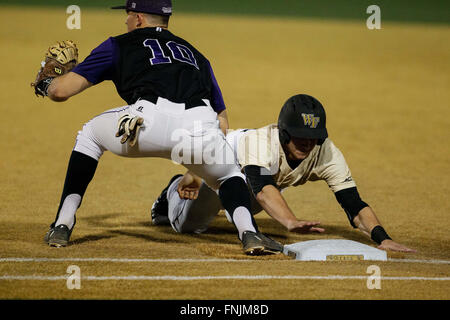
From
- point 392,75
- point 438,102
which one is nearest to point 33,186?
point 438,102

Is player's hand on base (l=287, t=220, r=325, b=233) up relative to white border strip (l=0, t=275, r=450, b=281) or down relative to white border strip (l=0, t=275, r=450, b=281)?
up

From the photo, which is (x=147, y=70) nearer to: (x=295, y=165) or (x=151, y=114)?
(x=151, y=114)

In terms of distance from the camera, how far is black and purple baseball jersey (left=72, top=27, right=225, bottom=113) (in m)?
5.27

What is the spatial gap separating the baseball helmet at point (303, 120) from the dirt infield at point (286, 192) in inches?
34.9

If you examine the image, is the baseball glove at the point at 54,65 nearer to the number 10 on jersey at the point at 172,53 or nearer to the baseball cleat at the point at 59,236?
the number 10 on jersey at the point at 172,53

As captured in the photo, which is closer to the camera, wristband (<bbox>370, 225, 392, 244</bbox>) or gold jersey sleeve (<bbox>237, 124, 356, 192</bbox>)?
wristband (<bbox>370, 225, 392, 244</bbox>)

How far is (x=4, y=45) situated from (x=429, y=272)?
15.2 m

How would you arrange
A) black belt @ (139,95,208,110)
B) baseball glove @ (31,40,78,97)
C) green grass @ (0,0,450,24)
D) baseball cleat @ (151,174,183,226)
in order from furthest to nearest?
green grass @ (0,0,450,24) < baseball cleat @ (151,174,183,226) < baseball glove @ (31,40,78,97) < black belt @ (139,95,208,110)

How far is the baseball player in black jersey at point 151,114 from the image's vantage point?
16.9ft

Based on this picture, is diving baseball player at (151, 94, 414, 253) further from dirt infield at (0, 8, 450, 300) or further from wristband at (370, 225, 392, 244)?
dirt infield at (0, 8, 450, 300)

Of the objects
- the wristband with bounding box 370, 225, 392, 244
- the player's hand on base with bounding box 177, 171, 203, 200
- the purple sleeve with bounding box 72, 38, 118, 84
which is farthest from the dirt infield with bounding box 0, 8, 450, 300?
the purple sleeve with bounding box 72, 38, 118, 84

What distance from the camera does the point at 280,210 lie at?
5180 millimetres

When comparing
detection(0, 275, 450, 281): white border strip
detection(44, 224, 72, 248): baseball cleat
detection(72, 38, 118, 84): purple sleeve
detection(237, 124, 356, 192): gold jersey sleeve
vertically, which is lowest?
detection(0, 275, 450, 281): white border strip

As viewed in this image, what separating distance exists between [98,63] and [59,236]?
120cm
